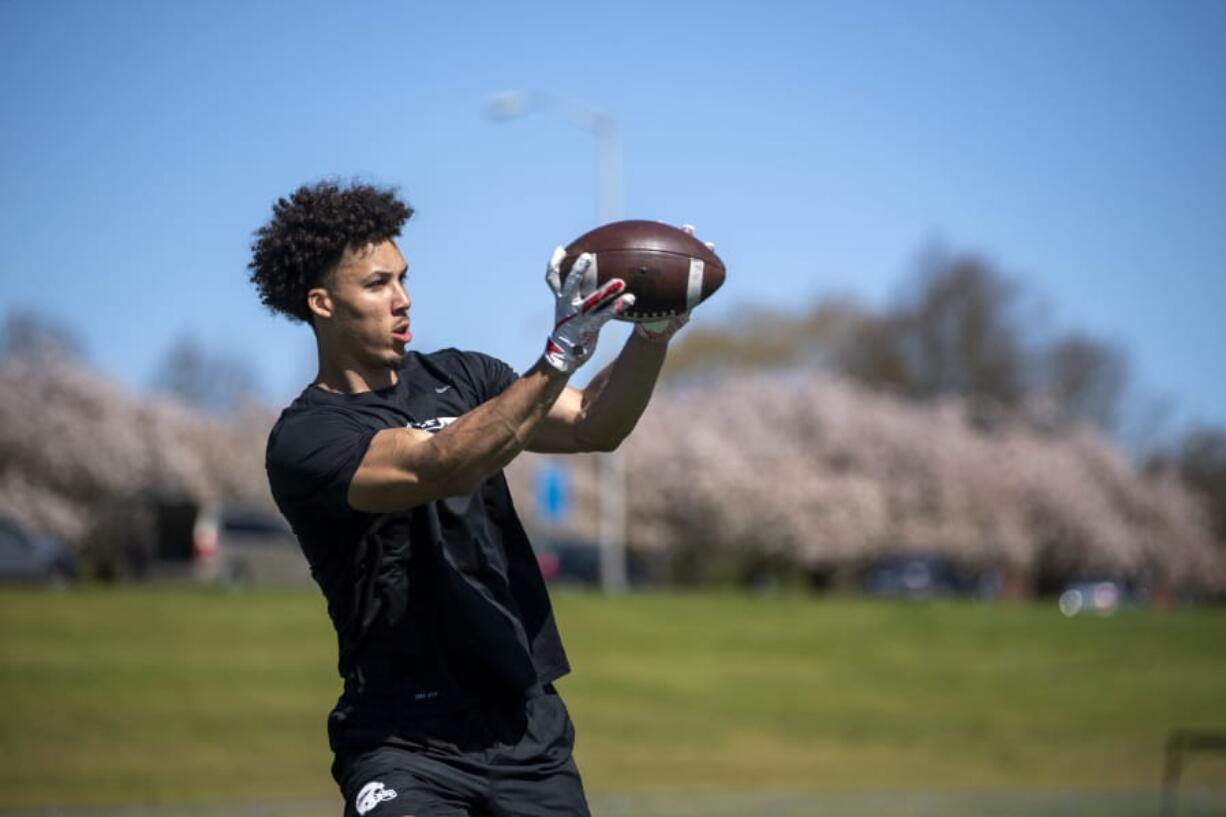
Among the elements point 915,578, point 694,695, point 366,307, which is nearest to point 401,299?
point 366,307

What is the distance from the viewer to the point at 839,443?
51.4 metres

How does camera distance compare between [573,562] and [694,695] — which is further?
[573,562]

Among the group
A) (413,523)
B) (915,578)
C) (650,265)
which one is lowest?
(915,578)

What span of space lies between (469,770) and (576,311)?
1148 mm

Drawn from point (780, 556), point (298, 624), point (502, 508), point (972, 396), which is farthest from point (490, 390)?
point (972, 396)

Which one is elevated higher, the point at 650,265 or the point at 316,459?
the point at 650,265

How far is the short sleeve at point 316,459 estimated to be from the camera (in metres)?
3.89

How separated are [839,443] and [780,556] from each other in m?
3.96

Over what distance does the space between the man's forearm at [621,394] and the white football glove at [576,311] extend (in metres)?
0.46

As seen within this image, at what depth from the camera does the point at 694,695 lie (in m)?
23.0

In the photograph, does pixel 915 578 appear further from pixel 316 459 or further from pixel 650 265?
pixel 316 459

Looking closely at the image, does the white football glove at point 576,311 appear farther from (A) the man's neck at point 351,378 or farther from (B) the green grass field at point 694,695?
(B) the green grass field at point 694,695

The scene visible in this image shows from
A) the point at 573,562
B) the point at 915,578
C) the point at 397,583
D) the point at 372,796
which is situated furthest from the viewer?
the point at 915,578

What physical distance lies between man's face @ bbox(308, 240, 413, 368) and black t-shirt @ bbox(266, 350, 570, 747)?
0.41 ft
